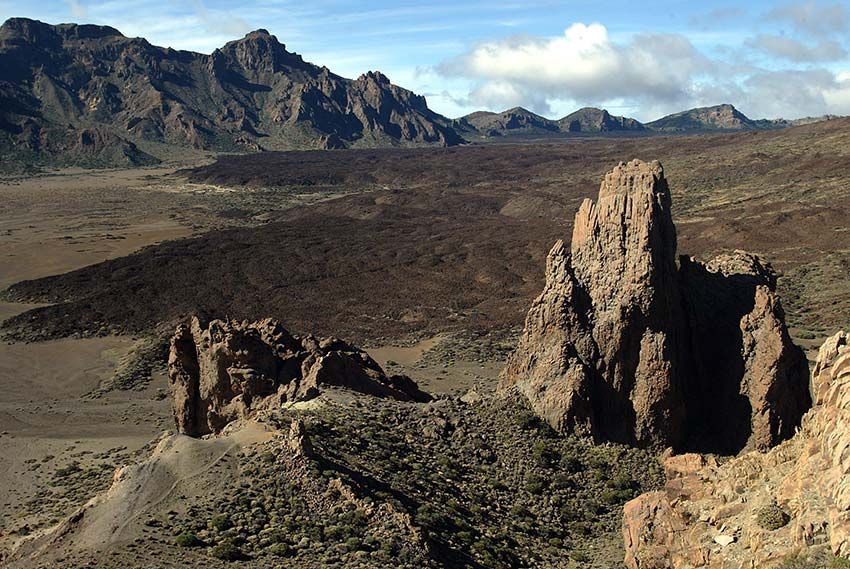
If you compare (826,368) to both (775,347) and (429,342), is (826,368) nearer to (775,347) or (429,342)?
(775,347)

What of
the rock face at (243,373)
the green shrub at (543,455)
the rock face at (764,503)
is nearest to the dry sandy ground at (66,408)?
the rock face at (243,373)

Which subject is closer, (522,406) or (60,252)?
(522,406)

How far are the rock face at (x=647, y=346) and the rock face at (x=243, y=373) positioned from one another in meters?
8.31

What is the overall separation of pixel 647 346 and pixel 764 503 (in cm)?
1349

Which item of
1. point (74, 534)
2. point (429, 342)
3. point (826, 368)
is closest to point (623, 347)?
point (826, 368)

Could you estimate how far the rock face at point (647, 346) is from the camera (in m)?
28.8

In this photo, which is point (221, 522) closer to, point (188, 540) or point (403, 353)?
point (188, 540)

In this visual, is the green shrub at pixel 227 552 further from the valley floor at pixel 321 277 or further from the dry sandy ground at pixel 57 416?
the dry sandy ground at pixel 57 416

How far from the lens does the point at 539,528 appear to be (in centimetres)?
2572

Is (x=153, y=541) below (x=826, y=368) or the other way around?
below

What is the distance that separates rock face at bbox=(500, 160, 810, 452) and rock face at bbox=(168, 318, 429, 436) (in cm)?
831

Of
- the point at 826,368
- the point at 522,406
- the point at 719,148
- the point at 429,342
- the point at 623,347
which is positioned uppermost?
the point at 719,148

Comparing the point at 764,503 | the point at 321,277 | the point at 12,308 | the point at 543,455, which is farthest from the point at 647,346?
the point at 12,308

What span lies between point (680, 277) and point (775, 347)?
4844 millimetres
